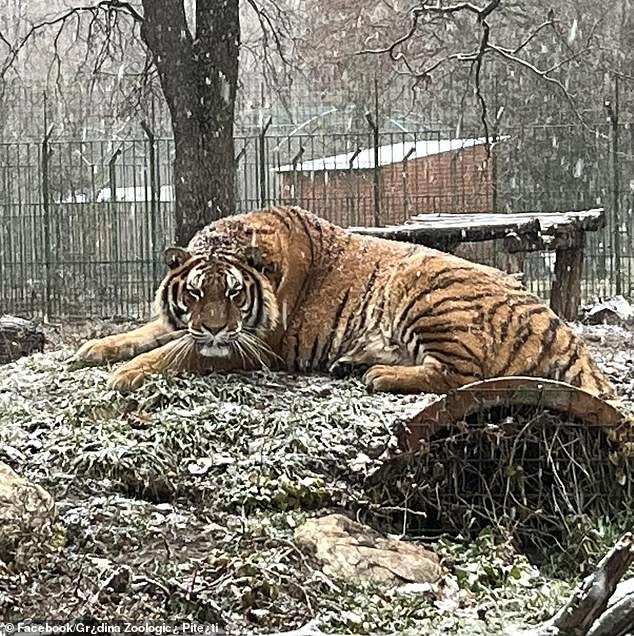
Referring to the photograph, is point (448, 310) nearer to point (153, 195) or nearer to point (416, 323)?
point (416, 323)

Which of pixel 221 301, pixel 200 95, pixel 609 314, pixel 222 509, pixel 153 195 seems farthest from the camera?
pixel 153 195

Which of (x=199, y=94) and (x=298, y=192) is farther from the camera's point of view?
(x=298, y=192)

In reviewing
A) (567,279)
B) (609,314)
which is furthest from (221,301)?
(609,314)

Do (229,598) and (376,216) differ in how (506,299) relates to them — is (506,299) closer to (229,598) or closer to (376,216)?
(229,598)

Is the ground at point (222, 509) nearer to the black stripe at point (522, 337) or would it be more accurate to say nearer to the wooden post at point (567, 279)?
the black stripe at point (522, 337)

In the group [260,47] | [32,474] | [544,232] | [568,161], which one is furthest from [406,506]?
[568,161]

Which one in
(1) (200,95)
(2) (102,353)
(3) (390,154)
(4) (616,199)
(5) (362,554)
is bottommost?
(5) (362,554)

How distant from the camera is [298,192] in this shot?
632cm

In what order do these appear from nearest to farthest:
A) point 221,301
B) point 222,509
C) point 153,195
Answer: point 222,509, point 221,301, point 153,195

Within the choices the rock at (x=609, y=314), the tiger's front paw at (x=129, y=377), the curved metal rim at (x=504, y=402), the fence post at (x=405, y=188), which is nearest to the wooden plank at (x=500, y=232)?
the rock at (x=609, y=314)

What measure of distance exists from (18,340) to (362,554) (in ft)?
9.11

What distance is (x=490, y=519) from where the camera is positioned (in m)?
2.28

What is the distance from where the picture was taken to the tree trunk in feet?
15.3

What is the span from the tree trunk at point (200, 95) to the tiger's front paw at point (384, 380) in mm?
1993
